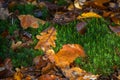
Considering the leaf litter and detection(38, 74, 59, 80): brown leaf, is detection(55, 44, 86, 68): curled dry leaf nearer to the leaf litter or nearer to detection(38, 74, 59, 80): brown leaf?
the leaf litter

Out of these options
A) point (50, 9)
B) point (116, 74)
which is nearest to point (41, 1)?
point (50, 9)

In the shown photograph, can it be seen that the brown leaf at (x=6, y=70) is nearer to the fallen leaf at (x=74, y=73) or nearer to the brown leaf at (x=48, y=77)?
the brown leaf at (x=48, y=77)

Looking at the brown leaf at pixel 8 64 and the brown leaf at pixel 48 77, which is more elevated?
the brown leaf at pixel 8 64

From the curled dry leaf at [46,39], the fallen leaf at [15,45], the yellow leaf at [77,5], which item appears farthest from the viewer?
the yellow leaf at [77,5]

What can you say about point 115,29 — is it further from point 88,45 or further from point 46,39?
point 46,39

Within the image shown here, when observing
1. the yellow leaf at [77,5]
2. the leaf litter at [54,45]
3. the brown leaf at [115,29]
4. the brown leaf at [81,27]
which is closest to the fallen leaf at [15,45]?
the leaf litter at [54,45]

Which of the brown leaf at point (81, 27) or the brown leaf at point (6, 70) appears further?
the brown leaf at point (81, 27)
